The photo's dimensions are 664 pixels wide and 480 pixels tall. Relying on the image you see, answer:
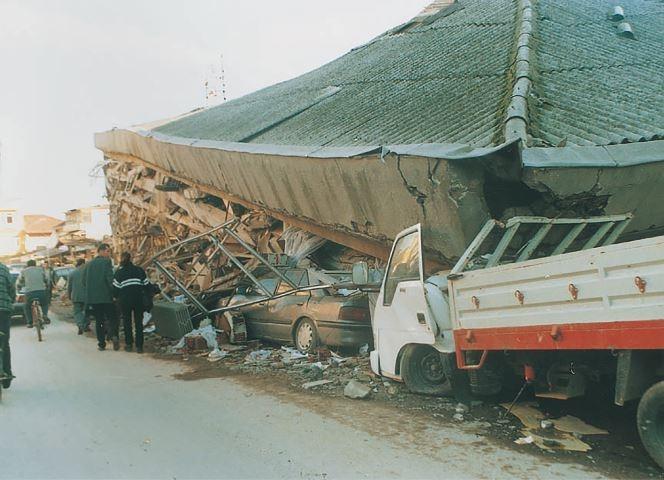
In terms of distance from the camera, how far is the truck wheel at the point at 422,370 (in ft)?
22.2

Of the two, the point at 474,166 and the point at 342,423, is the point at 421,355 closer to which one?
the point at 342,423

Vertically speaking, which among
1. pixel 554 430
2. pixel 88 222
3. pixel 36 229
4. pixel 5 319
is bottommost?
pixel 554 430

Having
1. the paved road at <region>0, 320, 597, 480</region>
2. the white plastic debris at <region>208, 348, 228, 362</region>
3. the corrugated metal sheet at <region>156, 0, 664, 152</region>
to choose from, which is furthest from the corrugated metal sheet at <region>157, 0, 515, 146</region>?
the white plastic debris at <region>208, 348, 228, 362</region>

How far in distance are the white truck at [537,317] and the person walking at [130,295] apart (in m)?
5.35

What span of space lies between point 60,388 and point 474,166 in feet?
18.5

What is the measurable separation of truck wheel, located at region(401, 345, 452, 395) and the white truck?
0.4 inches

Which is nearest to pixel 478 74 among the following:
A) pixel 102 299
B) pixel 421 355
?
pixel 421 355

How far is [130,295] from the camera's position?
433 inches

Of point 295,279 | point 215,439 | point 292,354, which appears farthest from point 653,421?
point 295,279

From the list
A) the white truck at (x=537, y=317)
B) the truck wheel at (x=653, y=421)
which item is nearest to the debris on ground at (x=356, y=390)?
the white truck at (x=537, y=317)

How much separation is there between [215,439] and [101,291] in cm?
663

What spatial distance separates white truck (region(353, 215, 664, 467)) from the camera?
4.21m

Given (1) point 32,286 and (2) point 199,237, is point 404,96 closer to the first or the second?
(2) point 199,237

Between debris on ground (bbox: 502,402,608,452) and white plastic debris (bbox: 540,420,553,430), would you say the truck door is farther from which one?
white plastic debris (bbox: 540,420,553,430)
